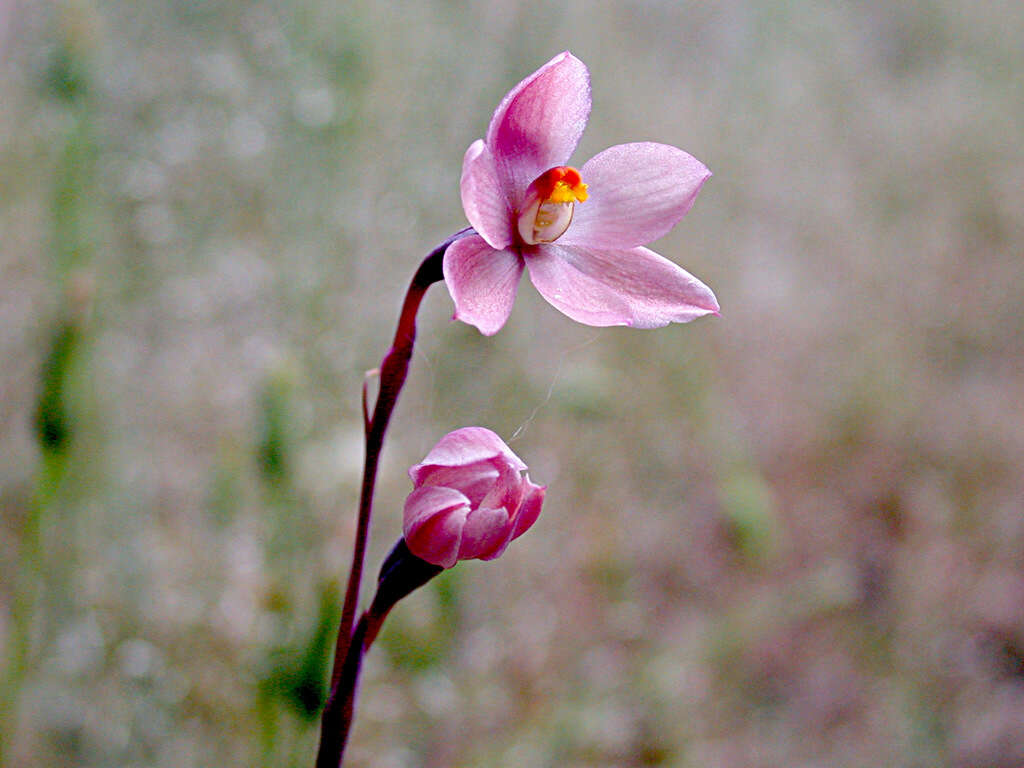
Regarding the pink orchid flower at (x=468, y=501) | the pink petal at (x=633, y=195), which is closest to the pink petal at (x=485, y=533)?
the pink orchid flower at (x=468, y=501)

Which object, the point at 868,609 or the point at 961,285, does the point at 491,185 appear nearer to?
the point at 868,609

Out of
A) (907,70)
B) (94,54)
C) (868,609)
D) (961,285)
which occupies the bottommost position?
(868,609)

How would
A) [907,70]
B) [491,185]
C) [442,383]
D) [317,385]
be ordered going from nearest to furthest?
[491,185]
[317,385]
[442,383]
[907,70]

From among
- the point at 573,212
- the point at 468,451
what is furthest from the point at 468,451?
the point at 573,212

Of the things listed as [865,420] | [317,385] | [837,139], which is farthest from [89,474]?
[837,139]

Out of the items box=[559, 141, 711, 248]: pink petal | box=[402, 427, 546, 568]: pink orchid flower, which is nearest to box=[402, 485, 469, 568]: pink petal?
box=[402, 427, 546, 568]: pink orchid flower

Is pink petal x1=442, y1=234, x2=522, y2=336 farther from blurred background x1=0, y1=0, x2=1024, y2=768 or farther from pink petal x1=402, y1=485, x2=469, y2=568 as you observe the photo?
blurred background x1=0, y1=0, x2=1024, y2=768

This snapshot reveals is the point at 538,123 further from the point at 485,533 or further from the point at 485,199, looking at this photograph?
the point at 485,533
